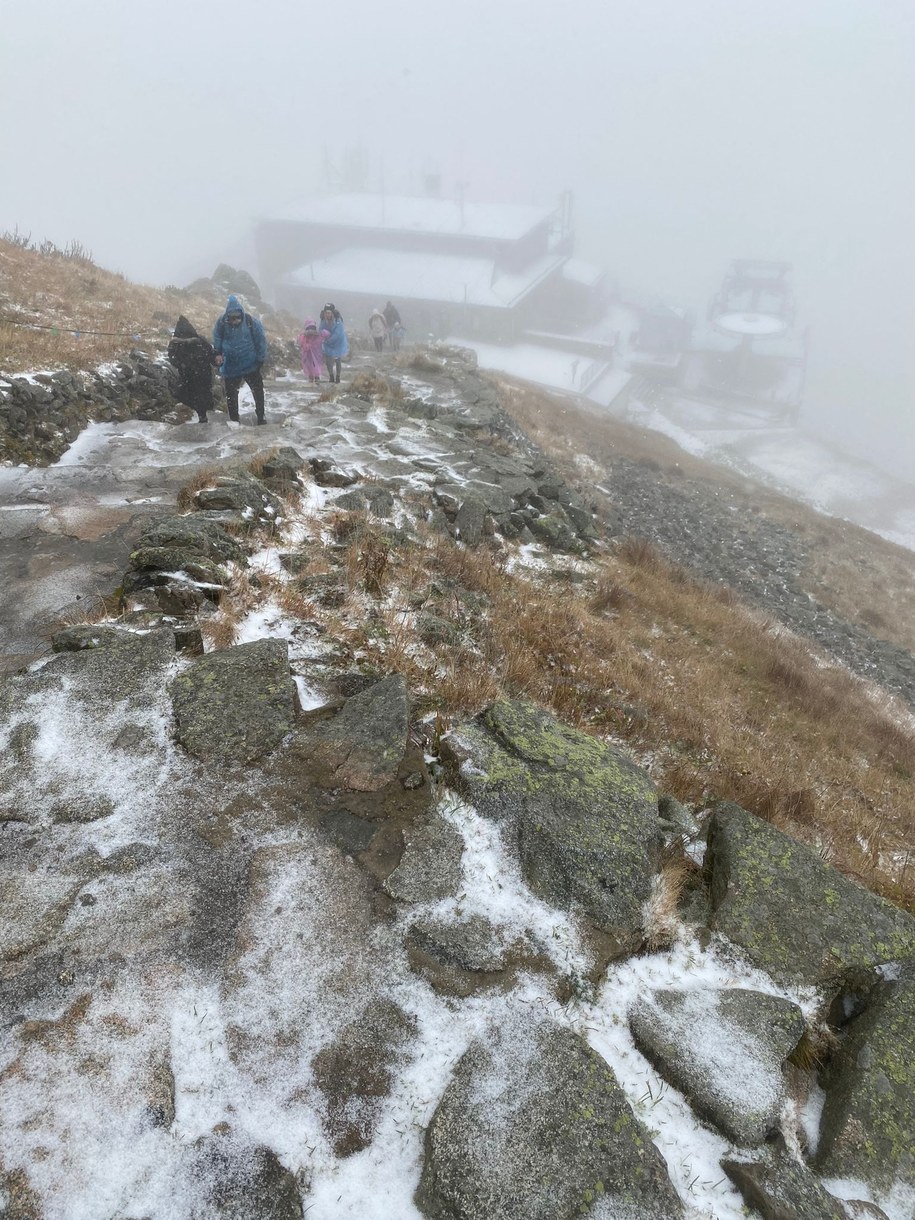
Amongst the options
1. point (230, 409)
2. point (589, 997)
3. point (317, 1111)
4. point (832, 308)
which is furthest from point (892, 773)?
point (832, 308)

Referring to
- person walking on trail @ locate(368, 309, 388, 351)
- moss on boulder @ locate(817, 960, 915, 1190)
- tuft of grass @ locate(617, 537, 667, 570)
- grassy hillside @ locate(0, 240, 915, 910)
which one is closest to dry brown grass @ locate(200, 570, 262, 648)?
grassy hillside @ locate(0, 240, 915, 910)

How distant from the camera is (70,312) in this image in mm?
14977

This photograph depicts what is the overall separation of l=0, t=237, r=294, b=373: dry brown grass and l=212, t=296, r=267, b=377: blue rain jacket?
2965 millimetres

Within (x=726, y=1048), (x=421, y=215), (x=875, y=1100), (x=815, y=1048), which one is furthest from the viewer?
(x=421, y=215)

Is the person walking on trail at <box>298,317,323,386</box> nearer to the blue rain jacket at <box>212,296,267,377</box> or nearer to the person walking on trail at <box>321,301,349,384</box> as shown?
the person walking on trail at <box>321,301,349,384</box>

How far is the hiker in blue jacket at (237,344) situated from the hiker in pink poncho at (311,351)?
5938mm

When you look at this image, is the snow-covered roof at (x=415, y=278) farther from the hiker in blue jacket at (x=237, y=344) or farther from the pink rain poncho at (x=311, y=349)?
the hiker in blue jacket at (x=237, y=344)

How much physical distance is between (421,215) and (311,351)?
65.1 meters

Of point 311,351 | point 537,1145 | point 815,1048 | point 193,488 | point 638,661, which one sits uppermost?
point 311,351

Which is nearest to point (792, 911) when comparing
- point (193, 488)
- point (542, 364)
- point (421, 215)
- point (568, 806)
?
point (568, 806)

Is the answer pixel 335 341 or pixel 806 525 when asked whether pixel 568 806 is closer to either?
pixel 335 341

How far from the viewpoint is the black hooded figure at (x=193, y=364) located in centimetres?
1074

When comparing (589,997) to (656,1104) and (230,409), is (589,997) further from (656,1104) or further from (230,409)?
(230,409)

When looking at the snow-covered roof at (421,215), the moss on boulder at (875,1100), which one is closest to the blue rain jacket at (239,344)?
the moss on boulder at (875,1100)
